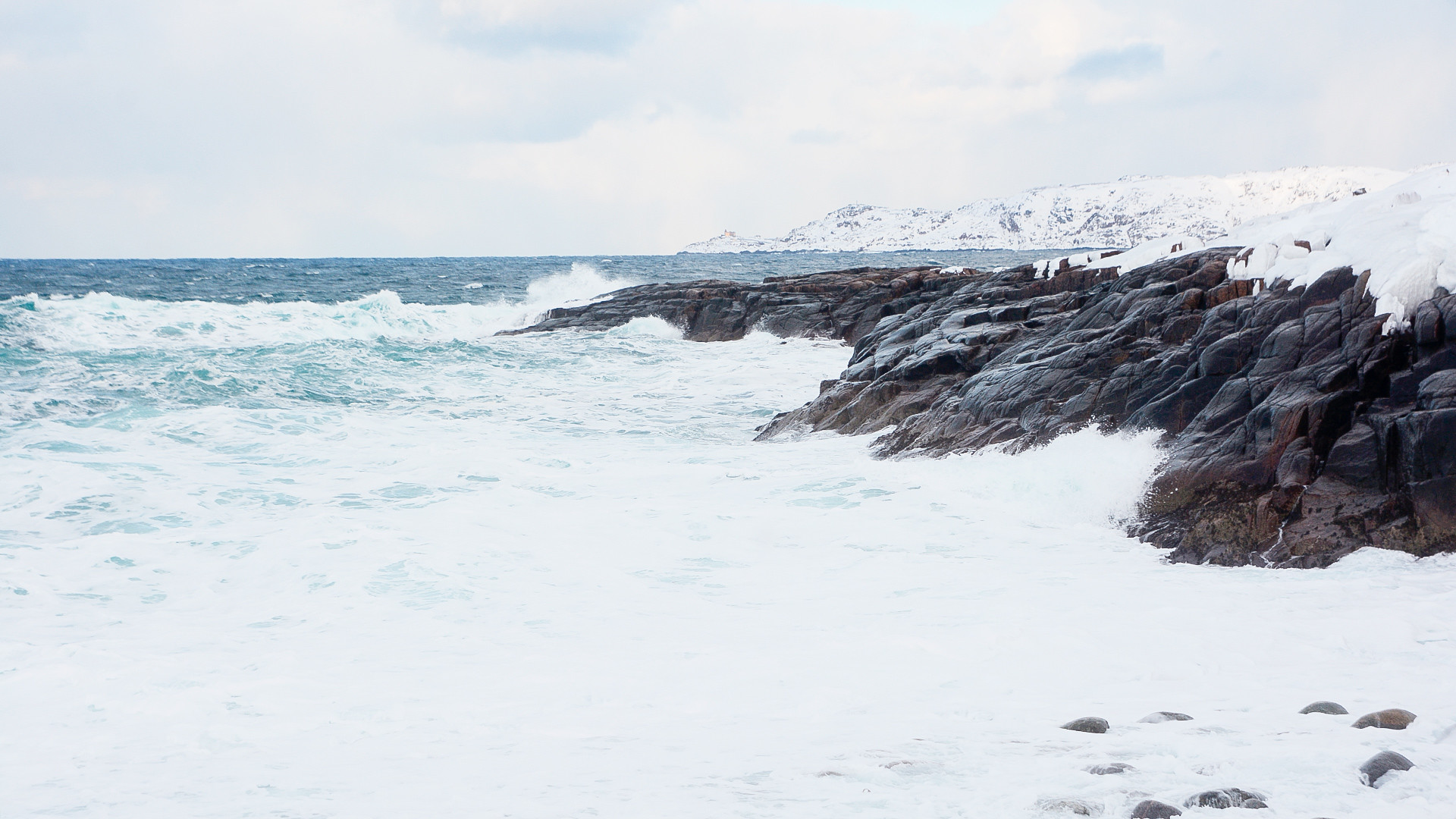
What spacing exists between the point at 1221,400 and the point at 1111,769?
6410 mm

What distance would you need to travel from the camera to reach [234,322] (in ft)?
114

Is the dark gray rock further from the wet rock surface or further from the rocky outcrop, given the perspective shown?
the rocky outcrop

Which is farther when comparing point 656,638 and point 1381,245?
point 1381,245

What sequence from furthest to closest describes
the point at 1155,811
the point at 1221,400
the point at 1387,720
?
the point at 1221,400, the point at 1387,720, the point at 1155,811

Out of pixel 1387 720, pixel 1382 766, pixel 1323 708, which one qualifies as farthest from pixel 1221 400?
pixel 1382 766

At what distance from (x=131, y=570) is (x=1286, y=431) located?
422 inches

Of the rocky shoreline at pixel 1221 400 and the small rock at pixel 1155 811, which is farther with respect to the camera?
the rocky shoreline at pixel 1221 400

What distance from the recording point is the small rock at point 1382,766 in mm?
3973

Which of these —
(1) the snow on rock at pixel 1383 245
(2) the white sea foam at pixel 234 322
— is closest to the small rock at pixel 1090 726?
(1) the snow on rock at pixel 1383 245

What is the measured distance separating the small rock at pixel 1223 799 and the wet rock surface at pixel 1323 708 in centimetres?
123

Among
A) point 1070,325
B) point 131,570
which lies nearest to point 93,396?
point 131,570

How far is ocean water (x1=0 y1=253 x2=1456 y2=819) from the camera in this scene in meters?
4.48

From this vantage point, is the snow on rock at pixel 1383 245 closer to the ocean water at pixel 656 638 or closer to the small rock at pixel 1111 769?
the ocean water at pixel 656 638

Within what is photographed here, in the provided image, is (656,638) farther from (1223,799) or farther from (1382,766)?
(1382,766)
